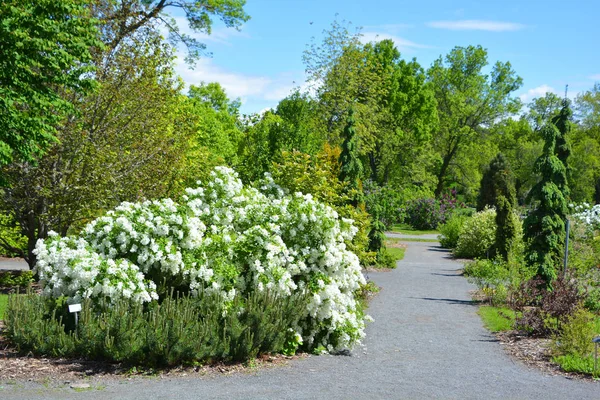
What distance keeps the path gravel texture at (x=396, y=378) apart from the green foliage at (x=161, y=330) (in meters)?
0.50

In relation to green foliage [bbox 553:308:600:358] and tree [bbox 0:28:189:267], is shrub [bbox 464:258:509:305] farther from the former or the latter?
tree [bbox 0:28:189:267]

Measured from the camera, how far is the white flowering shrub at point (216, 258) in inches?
380

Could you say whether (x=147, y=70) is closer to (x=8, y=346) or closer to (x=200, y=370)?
(x=8, y=346)

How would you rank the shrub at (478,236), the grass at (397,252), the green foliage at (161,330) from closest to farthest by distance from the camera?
the green foliage at (161,330), the shrub at (478,236), the grass at (397,252)

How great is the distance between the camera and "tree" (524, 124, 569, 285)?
15.1 m

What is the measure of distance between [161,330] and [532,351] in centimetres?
611

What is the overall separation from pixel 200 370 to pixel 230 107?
57.1 metres

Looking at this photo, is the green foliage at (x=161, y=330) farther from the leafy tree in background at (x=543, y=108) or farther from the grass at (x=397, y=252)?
the leafy tree in background at (x=543, y=108)

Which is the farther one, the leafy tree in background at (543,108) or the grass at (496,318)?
the leafy tree in background at (543,108)

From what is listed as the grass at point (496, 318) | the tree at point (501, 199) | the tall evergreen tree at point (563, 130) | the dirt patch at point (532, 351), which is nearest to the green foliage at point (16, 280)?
the grass at point (496, 318)

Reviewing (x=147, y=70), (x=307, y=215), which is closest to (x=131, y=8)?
(x=147, y=70)

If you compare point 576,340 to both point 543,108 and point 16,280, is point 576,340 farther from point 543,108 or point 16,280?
point 543,108

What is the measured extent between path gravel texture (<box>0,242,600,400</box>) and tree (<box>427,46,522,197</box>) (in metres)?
42.7

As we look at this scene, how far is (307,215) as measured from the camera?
10.9 meters
